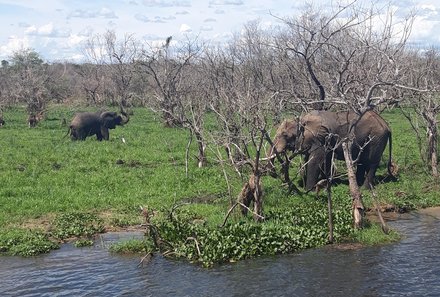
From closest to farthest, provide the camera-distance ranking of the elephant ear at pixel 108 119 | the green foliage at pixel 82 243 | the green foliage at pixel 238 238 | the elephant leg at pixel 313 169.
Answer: the green foliage at pixel 238 238, the green foliage at pixel 82 243, the elephant leg at pixel 313 169, the elephant ear at pixel 108 119

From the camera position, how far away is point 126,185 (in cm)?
1742

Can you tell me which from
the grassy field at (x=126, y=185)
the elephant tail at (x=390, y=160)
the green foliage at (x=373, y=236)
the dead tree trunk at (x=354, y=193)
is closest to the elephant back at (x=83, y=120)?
the grassy field at (x=126, y=185)

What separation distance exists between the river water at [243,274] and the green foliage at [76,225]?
92 cm

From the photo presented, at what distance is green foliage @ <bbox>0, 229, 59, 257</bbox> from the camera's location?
1234cm

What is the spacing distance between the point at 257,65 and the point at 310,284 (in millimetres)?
25224

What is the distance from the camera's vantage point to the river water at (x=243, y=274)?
32.7 ft

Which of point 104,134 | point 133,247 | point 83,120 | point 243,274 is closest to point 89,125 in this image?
point 83,120

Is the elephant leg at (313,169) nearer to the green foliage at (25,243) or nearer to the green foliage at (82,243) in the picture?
the green foliage at (82,243)

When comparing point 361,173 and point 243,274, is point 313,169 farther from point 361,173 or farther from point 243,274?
point 243,274

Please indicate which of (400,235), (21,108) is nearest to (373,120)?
(400,235)

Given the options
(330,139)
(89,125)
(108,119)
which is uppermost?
(330,139)

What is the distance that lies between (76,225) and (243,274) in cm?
474

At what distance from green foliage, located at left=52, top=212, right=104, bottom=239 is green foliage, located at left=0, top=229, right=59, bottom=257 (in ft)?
1.36

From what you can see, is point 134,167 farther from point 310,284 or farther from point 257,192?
point 310,284
